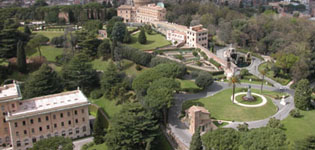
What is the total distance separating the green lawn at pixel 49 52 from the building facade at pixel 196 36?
119 feet

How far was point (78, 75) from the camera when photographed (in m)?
70.1

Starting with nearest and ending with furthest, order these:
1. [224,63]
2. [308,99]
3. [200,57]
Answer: [308,99] → [224,63] → [200,57]

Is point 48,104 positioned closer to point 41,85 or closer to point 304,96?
point 41,85

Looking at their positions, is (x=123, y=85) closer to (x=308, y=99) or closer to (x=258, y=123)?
(x=258, y=123)

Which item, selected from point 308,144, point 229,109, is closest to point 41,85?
point 229,109

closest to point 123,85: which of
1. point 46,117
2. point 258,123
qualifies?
point 46,117

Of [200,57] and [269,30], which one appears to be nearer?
[200,57]

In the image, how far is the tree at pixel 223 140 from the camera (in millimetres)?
39188

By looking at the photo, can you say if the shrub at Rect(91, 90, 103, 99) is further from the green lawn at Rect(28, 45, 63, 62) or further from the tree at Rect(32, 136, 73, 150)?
the tree at Rect(32, 136, 73, 150)

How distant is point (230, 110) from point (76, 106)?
2743cm

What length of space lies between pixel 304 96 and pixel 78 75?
4601 centimetres

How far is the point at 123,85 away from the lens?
6650 cm

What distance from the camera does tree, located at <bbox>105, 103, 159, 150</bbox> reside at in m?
47.0

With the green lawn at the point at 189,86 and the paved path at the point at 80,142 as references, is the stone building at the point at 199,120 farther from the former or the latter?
the paved path at the point at 80,142
